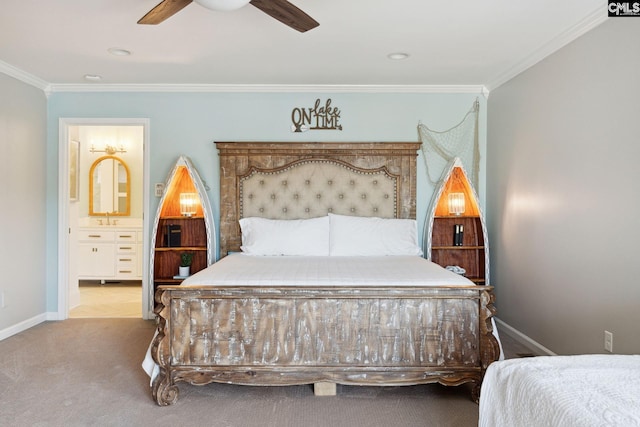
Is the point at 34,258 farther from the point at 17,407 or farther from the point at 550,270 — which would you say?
the point at 550,270

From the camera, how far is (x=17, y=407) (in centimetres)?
258

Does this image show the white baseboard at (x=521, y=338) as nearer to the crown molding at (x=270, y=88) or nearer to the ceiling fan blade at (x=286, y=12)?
the crown molding at (x=270, y=88)

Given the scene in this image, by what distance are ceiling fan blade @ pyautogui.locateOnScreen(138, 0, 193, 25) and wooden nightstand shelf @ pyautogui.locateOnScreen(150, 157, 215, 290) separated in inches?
80.2

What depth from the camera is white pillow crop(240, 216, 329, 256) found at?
4.00 metres

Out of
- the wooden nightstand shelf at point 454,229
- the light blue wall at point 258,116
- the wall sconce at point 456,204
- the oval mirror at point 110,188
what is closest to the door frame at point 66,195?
the light blue wall at point 258,116

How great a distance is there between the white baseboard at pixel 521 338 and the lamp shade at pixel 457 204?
3.45 ft

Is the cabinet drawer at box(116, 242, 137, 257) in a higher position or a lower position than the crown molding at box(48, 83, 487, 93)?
lower

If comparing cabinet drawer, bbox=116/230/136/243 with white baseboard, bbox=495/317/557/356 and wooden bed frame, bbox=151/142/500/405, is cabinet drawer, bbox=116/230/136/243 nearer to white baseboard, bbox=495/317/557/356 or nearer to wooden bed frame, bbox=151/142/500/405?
wooden bed frame, bbox=151/142/500/405

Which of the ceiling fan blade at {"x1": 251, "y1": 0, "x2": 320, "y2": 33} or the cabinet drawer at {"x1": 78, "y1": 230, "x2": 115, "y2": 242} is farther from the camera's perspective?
the cabinet drawer at {"x1": 78, "y1": 230, "x2": 115, "y2": 242}

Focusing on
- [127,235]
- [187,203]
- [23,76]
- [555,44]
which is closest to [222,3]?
[555,44]

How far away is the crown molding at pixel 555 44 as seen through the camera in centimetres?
279

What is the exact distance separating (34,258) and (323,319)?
317cm

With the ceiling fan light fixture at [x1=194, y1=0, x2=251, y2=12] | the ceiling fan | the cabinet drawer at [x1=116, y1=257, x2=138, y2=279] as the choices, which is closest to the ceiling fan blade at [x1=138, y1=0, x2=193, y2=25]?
the ceiling fan

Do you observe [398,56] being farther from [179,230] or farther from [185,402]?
[185,402]
